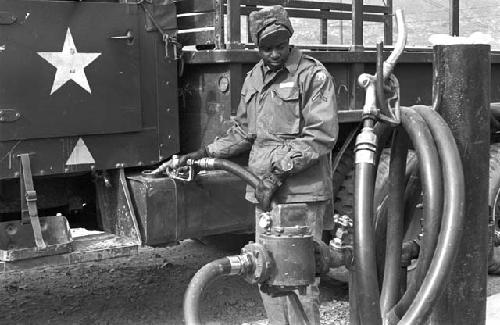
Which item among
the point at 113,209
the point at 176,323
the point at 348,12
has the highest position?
the point at 348,12

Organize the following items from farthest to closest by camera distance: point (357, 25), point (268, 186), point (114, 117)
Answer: point (357, 25) → point (114, 117) → point (268, 186)

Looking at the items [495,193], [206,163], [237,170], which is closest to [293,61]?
[237,170]

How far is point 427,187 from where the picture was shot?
7.18ft

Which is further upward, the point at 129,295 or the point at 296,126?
the point at 296,126

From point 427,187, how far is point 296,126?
4.72ft

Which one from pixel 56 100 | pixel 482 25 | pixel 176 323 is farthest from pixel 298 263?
pixel 482 25

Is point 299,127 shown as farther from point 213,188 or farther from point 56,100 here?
point 56,100

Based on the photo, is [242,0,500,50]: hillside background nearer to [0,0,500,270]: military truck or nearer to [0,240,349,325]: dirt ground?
[0,240,349,325]: dirt ground

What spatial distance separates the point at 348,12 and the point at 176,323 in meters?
3.59

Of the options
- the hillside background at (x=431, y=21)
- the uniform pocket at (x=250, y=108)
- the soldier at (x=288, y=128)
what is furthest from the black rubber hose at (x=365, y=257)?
the hillside background at (x=431, y=21)

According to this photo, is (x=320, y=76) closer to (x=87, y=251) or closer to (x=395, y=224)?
(x=395, y=224)

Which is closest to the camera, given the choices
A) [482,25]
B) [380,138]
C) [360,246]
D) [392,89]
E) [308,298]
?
[360,246]

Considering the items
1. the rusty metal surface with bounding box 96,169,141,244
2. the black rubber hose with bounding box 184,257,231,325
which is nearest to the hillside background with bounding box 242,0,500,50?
the rusty metal surface with bounding box 96,169,141,244

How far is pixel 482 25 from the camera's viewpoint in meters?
15.4
